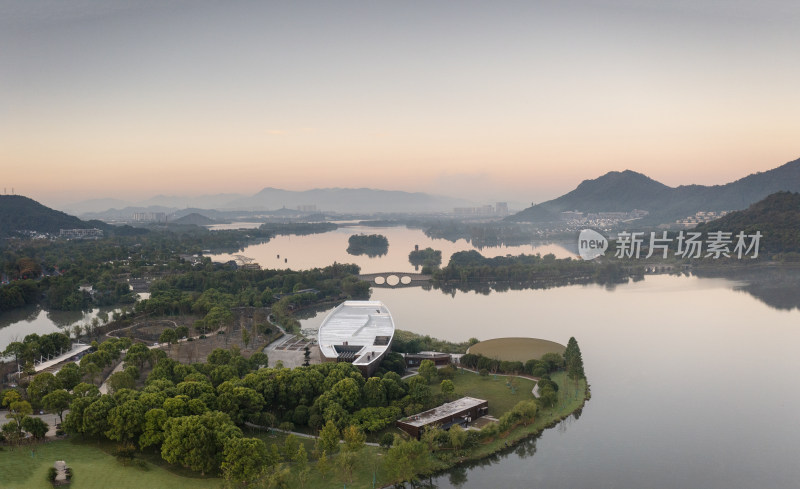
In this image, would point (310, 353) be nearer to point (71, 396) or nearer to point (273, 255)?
point (71, 396)

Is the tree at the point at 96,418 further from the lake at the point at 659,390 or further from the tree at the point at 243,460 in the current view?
the lake at the point at 659,390

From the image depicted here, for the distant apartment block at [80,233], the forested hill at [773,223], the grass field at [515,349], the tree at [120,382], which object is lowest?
the tree at [120,382]

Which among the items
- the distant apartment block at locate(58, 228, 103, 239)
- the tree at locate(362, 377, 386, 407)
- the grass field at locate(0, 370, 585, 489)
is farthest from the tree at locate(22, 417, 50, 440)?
the distant apartment block at locate(58, 228, 103, 239)

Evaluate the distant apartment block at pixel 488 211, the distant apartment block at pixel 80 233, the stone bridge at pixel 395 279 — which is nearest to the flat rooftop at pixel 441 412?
the stone bridge at pixel 395 279

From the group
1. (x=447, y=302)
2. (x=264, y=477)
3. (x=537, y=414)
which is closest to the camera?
(x=264, y=477)

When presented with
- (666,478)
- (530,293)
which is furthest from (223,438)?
(530,293)
